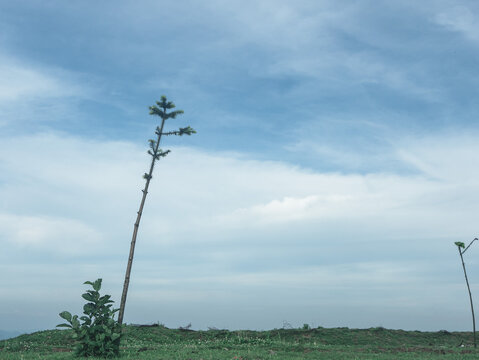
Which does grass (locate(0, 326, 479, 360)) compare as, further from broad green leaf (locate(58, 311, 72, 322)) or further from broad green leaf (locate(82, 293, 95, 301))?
broad green leaf (locate(82, 293, 95, 301))

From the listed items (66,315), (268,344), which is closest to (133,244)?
(268,344)

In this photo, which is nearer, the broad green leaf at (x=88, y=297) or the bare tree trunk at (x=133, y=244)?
the broad green leaf at (x=88, y=297)

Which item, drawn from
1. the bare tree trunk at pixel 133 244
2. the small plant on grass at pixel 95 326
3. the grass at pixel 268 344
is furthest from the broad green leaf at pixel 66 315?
the bare tree trunk at pixel 133 244

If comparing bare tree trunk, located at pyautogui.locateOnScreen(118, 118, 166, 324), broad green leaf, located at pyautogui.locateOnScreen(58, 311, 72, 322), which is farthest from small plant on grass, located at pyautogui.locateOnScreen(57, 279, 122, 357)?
bare tree trunk, located at pyautogui.locateOnScreen(118, 118, 166, 324)

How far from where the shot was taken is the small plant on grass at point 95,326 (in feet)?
63.1

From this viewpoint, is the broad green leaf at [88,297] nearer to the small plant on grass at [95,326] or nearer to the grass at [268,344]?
the small plant on grass at [95,326]

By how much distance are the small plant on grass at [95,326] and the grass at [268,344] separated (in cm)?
117

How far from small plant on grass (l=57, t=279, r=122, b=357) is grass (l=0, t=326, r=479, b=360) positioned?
1.17 metres

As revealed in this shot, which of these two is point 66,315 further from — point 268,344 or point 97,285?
point 268,344

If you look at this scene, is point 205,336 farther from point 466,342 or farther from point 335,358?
point 466,342

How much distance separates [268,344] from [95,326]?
10.7 m

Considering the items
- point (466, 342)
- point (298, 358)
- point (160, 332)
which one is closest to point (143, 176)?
point (160, 332)

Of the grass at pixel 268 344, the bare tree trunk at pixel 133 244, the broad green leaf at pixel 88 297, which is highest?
the bare tree trunk at pixel 133 244

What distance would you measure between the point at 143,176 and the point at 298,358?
20678 mm
